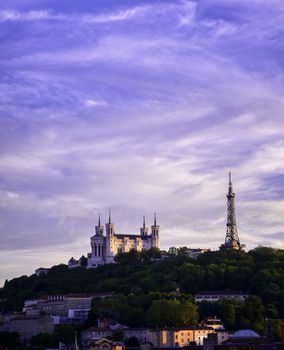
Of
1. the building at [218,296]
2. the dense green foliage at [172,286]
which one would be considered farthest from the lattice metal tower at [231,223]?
the building at [218,296]

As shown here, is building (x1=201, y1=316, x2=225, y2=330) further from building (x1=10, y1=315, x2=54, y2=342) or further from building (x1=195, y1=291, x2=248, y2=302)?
building (x1=10, y1=315, x2=54, y2=342)

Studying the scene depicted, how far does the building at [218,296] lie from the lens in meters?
100

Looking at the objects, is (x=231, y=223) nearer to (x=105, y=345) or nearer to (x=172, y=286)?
(x=172, y=286)

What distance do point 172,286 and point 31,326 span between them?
1532 centimetres

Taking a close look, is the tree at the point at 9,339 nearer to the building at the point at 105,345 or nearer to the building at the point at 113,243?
the building at the point at 105,345

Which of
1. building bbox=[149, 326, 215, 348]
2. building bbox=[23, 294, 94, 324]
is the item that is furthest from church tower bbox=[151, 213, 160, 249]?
building bbox=[149, 326, 215, 348]

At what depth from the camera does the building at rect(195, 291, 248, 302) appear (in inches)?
3939

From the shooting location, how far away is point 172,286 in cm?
10556

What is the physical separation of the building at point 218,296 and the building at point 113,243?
3508 centimetres

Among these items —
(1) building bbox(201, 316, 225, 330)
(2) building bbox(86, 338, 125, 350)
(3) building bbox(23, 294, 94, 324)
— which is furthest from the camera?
(3) building bbox(23, 294, 94, 324)

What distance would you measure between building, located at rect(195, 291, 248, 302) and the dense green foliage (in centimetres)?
141

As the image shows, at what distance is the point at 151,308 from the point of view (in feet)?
307

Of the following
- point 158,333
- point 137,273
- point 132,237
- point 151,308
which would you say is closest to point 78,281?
point 137,273

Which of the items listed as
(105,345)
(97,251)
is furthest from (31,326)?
(97,251)
